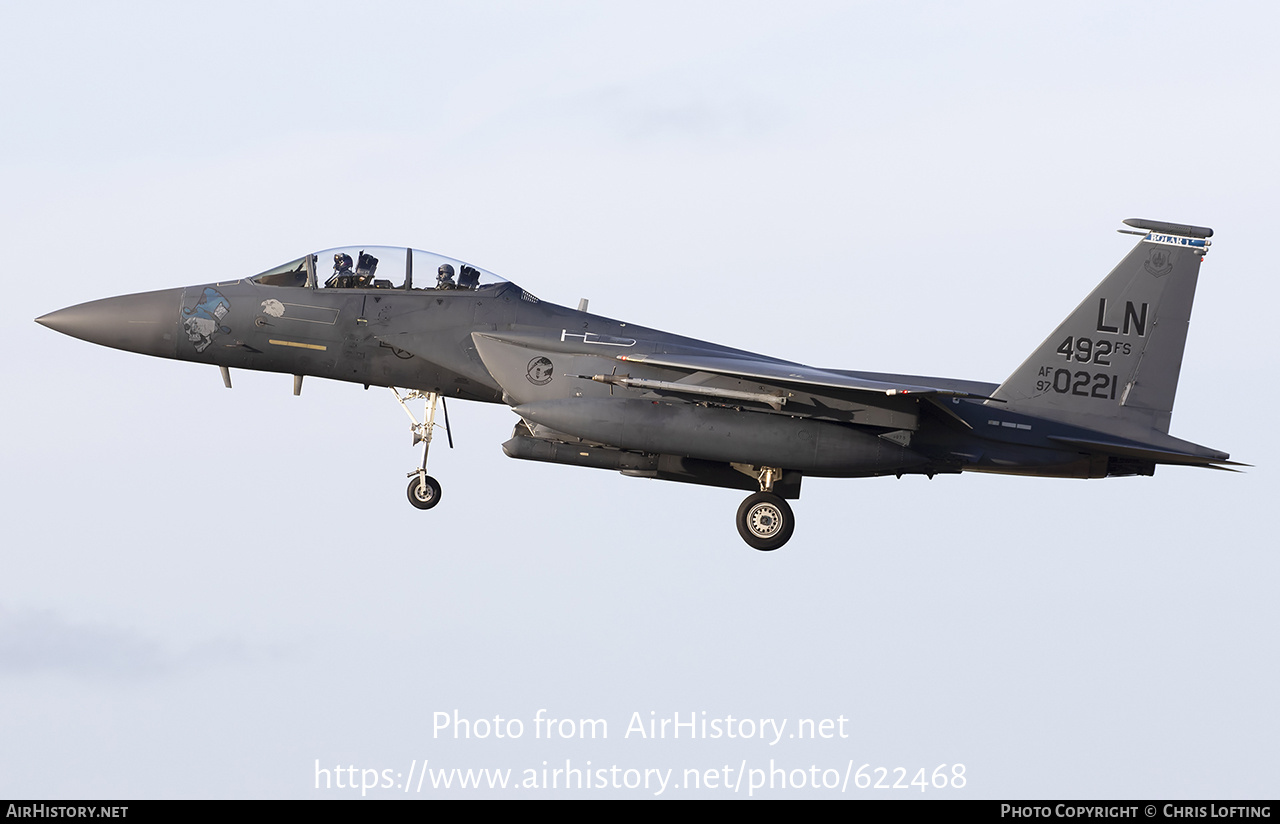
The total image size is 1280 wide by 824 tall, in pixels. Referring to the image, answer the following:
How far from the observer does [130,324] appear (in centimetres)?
1972

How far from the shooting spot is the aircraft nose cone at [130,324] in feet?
64.7

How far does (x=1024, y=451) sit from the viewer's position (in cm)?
1941

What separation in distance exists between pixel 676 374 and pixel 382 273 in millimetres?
4139

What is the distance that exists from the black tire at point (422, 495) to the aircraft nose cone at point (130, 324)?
3.52 metres

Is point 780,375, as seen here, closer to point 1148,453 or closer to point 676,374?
point 676,374

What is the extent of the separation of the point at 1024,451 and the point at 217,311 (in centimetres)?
1040

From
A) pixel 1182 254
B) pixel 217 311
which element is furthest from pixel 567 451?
pixel 1182 254

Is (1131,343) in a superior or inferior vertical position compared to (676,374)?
superior

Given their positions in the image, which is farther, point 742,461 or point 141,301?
point 141,301

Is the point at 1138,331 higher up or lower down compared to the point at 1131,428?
higher up

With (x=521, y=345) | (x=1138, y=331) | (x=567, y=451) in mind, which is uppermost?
(x=1138, y=331)

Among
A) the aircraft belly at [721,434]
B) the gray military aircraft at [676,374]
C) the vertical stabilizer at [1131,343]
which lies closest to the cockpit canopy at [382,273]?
the gray military aircraft at [676,374]

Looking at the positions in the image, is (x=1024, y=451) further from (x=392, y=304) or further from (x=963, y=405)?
(x=392, y=304)

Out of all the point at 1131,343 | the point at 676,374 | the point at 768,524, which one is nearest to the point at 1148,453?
the point at 1131,343
